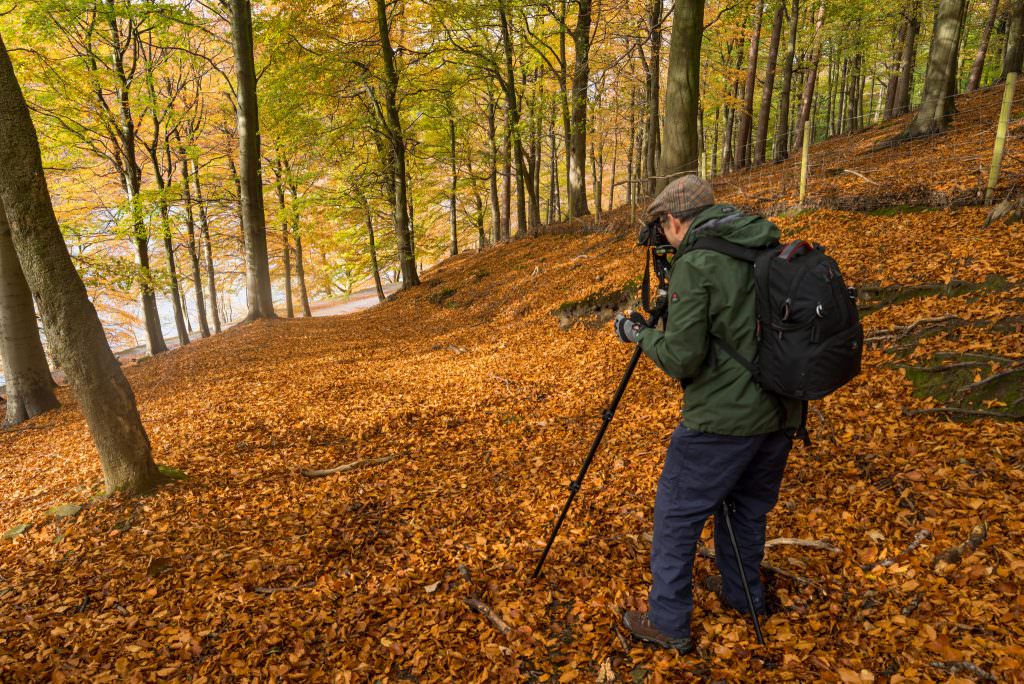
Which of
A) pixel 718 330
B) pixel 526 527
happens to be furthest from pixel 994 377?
pixel 526 527

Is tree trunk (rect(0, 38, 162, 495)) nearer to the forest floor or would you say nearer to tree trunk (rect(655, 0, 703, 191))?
the forest floor

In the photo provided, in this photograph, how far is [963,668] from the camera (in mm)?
2250

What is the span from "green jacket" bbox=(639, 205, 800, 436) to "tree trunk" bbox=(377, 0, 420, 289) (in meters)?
14.9

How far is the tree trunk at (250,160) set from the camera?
12.0 meters

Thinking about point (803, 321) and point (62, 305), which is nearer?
point (803, 321)

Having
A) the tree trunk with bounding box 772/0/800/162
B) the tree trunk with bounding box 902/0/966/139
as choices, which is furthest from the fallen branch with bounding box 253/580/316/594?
the tree trunk with bounding box 772/0/800/162

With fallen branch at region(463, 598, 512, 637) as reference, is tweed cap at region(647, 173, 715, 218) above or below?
above

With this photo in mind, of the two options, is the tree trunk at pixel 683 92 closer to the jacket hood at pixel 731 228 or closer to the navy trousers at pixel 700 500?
the jacket hood at pixel 731 228

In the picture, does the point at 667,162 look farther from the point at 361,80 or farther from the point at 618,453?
the point at 361,80

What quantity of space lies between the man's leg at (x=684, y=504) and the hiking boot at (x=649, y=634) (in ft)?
0.13

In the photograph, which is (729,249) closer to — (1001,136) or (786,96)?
(1001,136)

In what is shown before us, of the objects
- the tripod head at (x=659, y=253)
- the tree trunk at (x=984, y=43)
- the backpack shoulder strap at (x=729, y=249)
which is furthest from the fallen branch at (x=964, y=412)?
the tree trunk at (x=984, y=43)

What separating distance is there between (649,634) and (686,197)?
240cm

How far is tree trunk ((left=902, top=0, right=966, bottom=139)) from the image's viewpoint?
10383 mm
